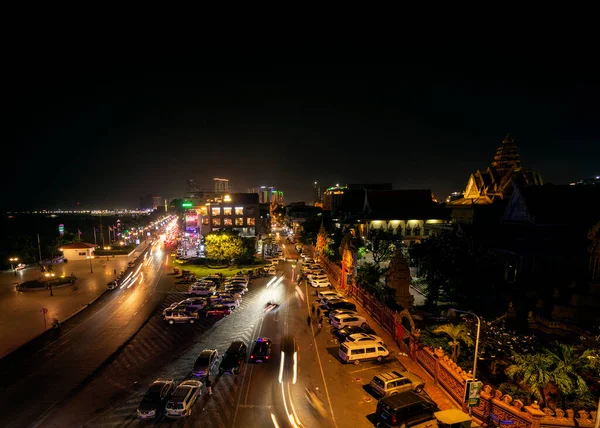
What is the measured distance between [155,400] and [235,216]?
70.4 meters

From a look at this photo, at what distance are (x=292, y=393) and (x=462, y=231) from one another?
1243 inches

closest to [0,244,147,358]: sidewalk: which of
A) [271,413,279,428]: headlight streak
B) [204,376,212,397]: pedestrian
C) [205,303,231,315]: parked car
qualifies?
[205,303,231,315]: parked car

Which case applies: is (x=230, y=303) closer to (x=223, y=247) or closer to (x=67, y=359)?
(x=67, y=359)

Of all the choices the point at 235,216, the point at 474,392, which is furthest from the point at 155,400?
the point at 235,216

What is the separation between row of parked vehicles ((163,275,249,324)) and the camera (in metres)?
Answer: 27.0

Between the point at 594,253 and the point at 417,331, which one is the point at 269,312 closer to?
the point at 417,331

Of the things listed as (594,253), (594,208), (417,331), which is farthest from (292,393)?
(594,208)

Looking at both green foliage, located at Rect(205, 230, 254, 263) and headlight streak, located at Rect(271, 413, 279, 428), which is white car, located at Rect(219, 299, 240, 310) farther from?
green foliage, located at Rect(205, 230, 254, 263)

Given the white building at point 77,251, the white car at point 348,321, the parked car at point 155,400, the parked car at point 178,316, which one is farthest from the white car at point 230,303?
the white building at point 77,251

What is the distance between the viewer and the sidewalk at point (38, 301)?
2530 cm

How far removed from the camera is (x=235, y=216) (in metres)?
84.1

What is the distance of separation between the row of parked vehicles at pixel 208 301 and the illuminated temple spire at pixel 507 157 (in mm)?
55934

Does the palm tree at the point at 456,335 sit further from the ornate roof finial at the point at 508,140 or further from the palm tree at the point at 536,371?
the ornate roof finial at the point at 508,140

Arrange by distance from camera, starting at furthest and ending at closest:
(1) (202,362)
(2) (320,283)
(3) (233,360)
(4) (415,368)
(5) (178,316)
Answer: (2) (320,283)
(5) (178,316)
(3) (233,360)
(4) (415,368)
(1) (202,362)
